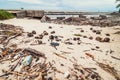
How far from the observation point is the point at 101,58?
488 inches

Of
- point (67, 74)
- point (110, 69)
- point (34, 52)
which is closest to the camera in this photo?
point (67, 74)

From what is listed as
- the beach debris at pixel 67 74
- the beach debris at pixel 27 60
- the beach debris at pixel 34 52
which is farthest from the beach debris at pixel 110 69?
the beach debris at pixel 27 60

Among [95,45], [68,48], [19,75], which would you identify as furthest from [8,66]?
[95,45]

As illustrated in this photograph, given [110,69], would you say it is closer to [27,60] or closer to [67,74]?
[67,74]

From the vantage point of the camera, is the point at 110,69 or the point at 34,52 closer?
the point at 110,69

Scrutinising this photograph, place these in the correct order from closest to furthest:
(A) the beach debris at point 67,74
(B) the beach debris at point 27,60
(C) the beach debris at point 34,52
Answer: (A) the beach debris at point 67,74 < (B) the beach debris at point 27,60 < (C) the beach debris at point 34,52

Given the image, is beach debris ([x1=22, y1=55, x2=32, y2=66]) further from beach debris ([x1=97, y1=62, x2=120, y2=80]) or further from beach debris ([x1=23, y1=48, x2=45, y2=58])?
beach debris ([x1=97, y1=62, x2=120, y2=80])

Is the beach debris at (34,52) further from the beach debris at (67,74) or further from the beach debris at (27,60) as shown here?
the beach debris at (67,74)

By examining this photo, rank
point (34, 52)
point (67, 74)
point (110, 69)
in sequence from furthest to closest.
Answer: point (34, 52)
point (110, 69)
point (67, 74)

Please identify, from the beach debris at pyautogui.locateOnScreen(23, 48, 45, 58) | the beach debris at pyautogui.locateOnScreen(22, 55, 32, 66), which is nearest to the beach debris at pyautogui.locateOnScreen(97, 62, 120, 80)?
the beach debris at pyautogui.locateOnScreen(23, 48, 45, 58)

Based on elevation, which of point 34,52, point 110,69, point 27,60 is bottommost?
point 110,69

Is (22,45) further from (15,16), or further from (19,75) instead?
(15,16)

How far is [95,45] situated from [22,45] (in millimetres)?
5007

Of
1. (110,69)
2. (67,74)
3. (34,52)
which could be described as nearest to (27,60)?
(34,52)
